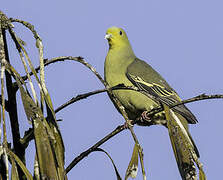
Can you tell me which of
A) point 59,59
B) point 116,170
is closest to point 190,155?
point 116,170

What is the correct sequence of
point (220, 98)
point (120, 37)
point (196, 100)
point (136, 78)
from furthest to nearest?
1. point (120, 37)
2. point (136, 78)
3. point (196, 100)
4. point (220, 98)

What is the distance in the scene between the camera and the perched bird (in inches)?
226

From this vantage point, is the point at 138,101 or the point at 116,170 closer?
the point at 116,170

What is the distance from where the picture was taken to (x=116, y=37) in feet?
22.5

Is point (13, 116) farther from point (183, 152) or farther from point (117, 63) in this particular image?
point (117, 63)

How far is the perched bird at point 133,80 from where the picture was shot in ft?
18.8

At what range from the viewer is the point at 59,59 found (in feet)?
8.75

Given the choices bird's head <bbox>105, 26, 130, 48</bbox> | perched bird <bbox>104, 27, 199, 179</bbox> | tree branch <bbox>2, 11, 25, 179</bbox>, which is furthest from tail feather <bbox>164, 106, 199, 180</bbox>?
bird's head <bbox>105, 26, 130, 48</bbox>

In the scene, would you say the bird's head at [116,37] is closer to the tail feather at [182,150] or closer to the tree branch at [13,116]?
the tree branch at [13,116]

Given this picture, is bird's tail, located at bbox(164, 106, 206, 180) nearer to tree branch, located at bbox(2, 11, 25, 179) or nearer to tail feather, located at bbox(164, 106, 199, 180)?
tail feather, located at bbox(164, 106, 199, 180)

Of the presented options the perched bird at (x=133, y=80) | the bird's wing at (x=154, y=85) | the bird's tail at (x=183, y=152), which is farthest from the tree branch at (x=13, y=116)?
the bird's wing at (x=154, y=85)

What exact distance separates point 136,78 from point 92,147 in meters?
3.46

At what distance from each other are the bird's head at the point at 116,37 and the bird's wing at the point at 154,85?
566 mm

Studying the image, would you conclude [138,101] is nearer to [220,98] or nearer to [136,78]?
[136,78]
